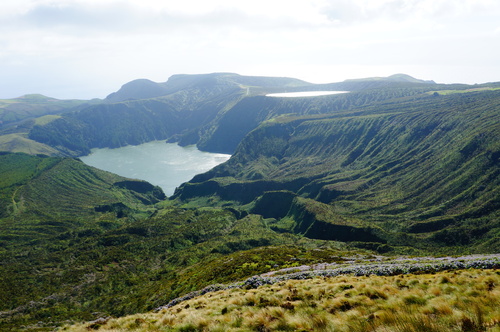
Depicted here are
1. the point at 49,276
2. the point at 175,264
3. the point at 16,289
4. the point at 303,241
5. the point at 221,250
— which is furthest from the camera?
the point at 303,241

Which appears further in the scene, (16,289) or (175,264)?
(175,264)

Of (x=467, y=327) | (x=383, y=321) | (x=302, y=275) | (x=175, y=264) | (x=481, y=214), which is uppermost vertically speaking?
(x=467, y=327)

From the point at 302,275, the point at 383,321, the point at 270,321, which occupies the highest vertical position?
the point at 383,321

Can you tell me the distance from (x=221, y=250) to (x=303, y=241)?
178ft

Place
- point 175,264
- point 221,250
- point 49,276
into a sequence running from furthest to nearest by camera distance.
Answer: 1. point 221,250
2. point 175,264
3. point 49,276

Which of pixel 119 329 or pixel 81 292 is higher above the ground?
pixel 119 329

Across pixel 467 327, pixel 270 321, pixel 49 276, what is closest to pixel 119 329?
pixel 270 321

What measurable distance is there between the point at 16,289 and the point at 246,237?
125 metres

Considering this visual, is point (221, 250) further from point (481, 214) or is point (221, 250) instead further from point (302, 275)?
point (481, 214)

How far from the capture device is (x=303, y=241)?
185 meters

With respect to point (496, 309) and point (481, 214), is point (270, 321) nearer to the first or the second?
point (496, 309)

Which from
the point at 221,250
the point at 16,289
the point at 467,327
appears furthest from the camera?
the point at 221,250

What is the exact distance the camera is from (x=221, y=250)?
568 feet

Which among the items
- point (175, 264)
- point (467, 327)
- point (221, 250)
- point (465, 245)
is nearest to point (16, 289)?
point (175, 264)
